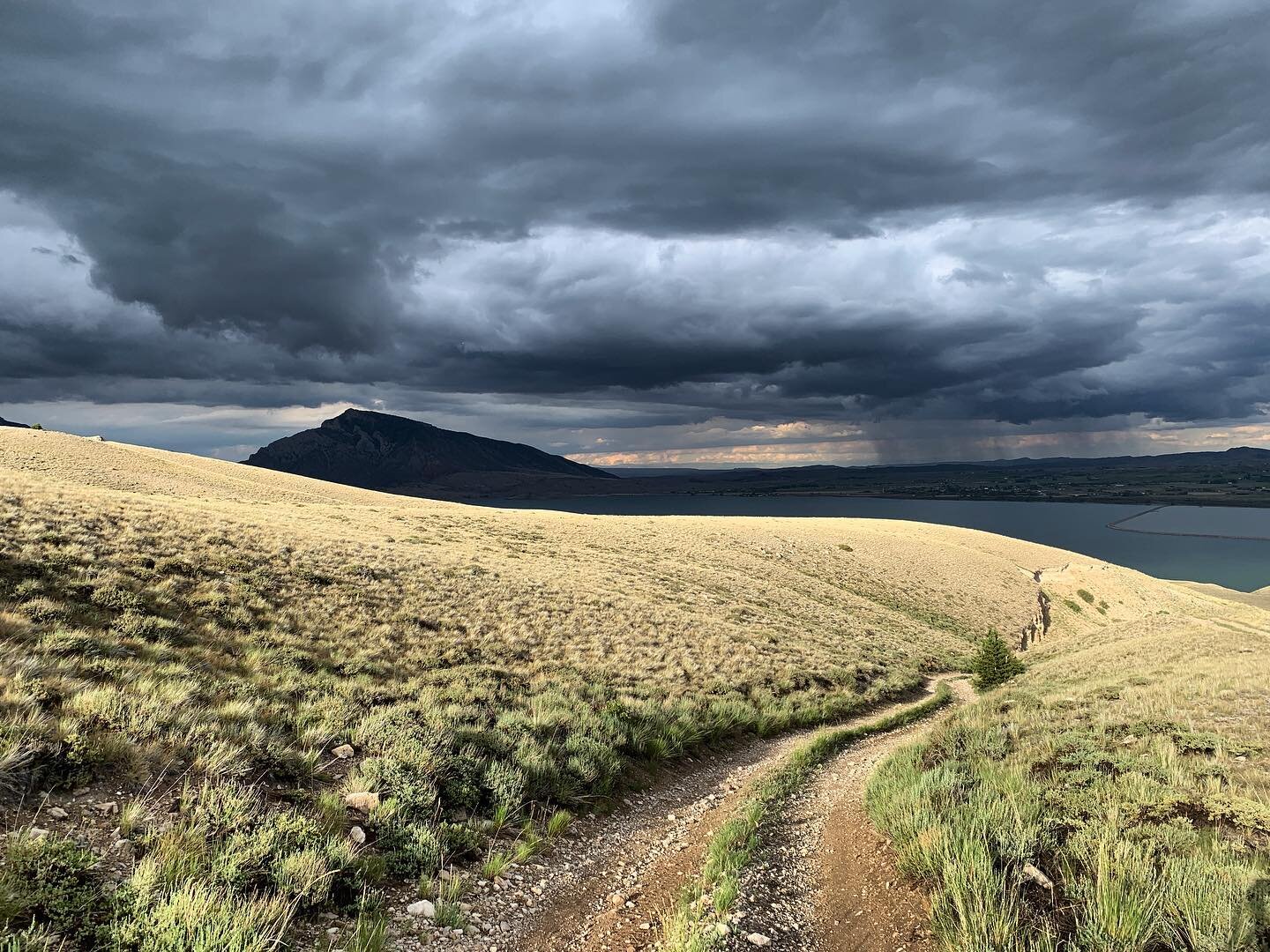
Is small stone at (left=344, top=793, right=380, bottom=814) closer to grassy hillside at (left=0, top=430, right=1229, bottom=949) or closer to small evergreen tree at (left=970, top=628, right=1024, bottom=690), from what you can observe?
grassy hillside at (left=0, top=430, right=1229, bottom=949)

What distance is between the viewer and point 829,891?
6.89 meters

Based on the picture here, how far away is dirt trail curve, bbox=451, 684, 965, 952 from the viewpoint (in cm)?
625

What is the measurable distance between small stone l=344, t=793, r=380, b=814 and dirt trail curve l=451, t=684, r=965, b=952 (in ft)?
6.97

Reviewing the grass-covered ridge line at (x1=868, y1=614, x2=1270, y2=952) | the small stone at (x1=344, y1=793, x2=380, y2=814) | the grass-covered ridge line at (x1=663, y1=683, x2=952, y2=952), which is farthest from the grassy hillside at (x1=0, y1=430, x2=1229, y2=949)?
the grass-covered ridge line at (x1=868, y1=614, x2=1270, y2=952)

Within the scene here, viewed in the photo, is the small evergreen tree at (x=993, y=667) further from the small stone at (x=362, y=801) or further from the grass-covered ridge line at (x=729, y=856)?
the small stone at (x=362, y=801)

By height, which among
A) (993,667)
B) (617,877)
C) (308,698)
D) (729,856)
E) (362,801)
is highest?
(308,698)

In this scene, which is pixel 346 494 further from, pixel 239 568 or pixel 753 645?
pixel 753 645

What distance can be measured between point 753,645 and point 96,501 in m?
26.2

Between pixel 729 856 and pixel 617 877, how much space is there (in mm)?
1515

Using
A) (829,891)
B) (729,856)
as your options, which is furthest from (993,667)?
(729,856)

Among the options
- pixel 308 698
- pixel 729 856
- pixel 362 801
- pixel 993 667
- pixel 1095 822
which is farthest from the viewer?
pixel 993 667

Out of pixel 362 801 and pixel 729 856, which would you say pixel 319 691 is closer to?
pixel 362 801

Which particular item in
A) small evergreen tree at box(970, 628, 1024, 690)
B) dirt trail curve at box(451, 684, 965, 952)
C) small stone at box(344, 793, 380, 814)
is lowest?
small evergreen tree at box(970, 628, 1024, 690)

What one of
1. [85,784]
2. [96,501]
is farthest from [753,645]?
[96,501]
